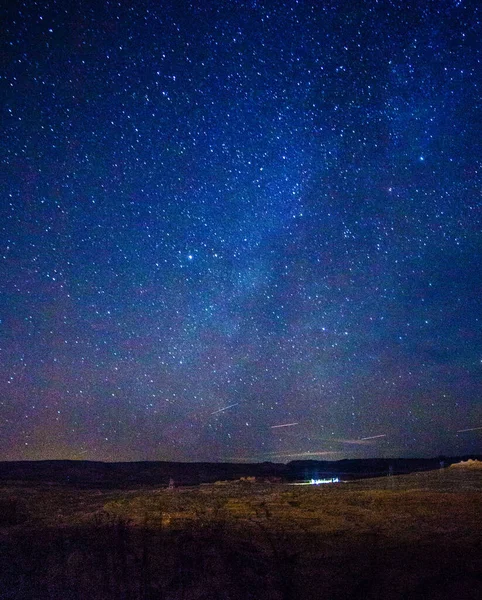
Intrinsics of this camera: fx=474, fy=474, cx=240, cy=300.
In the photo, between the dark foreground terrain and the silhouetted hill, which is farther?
the silhouetted hill

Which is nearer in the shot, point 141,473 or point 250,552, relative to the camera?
point 250,552

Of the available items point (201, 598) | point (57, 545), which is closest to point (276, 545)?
point (201, 598)

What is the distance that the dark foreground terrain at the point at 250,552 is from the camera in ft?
29.7

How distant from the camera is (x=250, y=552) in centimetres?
1084

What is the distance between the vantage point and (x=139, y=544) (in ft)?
38.3

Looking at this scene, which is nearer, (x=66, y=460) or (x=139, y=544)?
(x=139, y=544)

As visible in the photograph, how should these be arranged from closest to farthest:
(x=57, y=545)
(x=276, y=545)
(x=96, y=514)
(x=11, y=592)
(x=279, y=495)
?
(x=11, y=592) < (x=276, y=545) < (x=57, y=545) < (x=96, y=514) < (x=279, y=495)

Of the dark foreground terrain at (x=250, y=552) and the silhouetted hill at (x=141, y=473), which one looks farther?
the silhouetted hill at (x=141, y=473)

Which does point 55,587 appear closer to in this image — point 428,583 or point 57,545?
point 57,545

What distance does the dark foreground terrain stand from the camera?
9.05m

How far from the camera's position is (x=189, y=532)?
496 inches

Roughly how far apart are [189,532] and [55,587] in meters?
3.70

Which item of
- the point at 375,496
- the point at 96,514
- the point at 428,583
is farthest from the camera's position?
the point at 375,496

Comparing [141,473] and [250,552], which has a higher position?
[250,552]
